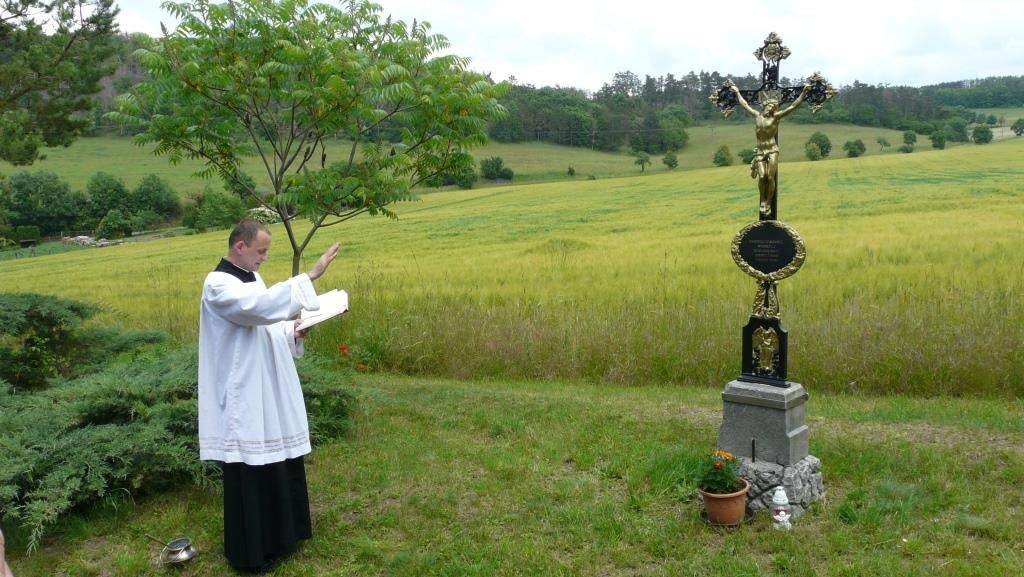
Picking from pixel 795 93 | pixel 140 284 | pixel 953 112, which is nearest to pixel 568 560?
pixel 795 93

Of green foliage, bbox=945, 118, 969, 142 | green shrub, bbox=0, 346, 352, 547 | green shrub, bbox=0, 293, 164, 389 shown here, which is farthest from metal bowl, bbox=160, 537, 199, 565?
green foliage, bbox=945, 118, 969, 142

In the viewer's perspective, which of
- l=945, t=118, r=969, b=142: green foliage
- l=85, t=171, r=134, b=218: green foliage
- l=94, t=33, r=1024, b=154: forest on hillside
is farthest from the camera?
l=94, t=33, r=1024, b=154: forest on hillside

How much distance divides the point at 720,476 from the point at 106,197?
71.2 metres

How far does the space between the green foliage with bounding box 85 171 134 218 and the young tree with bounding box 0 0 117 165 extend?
5965cm

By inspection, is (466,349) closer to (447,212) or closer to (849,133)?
(447,212)

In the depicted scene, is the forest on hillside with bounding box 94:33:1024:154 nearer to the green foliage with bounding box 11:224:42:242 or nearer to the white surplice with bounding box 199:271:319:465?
the green foliage with bounding box 11:224:42:242

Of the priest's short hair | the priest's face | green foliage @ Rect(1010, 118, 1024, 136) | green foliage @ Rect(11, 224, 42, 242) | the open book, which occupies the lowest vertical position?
green foliage @ Rect(11, 224, 42, 242)

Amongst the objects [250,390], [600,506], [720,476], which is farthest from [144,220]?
[720,476]

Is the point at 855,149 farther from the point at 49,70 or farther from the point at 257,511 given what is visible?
the point at 257,511

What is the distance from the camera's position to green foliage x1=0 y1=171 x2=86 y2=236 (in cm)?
6381

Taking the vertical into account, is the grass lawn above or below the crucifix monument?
below

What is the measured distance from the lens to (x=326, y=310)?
16.4 feet

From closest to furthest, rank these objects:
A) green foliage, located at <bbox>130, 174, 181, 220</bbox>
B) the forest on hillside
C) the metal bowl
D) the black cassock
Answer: the black cassock
the metal bowl
green foliage, located at <bbox>130, 174, 181, 220</bbox>
the forest on hillside

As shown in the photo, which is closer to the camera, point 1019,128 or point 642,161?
point 642,161
